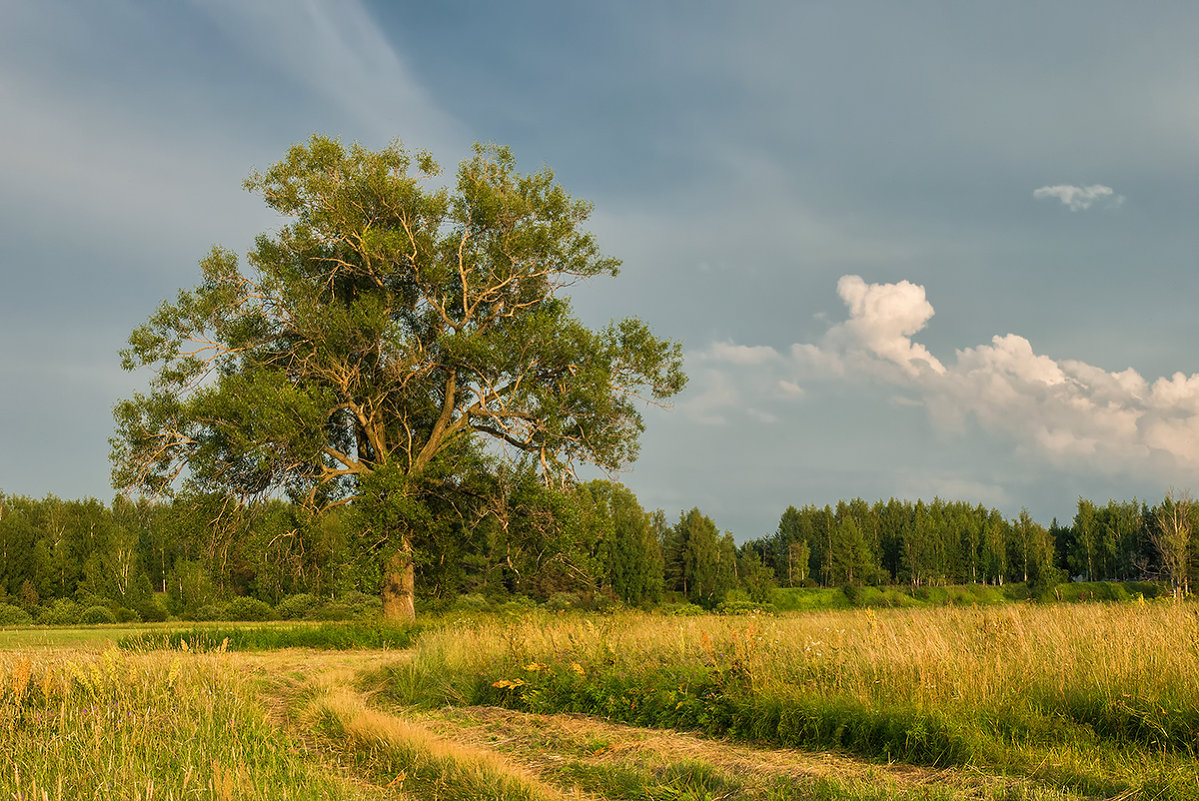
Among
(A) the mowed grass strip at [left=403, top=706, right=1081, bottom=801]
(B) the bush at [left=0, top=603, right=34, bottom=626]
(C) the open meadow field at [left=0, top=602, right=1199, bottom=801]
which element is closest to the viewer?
(A) the mowed grass strip at [left=403, top=706, right=1081, bottom=801]

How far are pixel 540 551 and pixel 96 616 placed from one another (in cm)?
2495

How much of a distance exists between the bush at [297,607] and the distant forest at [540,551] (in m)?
0.63

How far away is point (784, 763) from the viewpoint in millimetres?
6457

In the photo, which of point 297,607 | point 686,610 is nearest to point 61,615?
point 297,607

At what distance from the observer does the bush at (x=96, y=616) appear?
36031 mm

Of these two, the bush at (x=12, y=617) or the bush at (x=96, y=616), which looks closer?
the bush at (x=12, y=617)

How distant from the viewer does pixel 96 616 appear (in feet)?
119

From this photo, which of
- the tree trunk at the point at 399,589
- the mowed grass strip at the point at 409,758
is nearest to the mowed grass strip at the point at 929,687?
the mowed grass strip at the point at 409,758

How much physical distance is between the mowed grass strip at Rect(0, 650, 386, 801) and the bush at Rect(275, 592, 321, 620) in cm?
2978

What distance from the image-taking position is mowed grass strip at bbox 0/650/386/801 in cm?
547

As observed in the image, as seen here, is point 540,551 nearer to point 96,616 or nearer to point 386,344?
point 386,344

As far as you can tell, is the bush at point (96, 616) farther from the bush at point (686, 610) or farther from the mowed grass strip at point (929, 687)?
the mowed grass strip at point (929, 687)

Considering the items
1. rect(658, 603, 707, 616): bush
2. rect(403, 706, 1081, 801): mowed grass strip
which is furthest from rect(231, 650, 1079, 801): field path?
rect(658, 603, 707, 616): bush

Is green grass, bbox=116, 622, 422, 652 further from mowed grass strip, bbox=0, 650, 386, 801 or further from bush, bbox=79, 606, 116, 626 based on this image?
bush, bbox=79, 606, 116, 626
